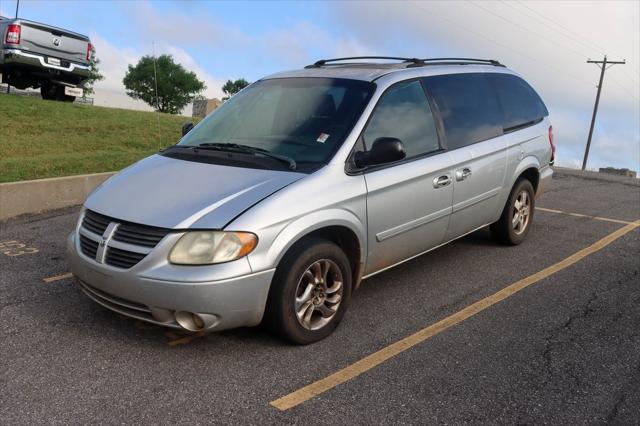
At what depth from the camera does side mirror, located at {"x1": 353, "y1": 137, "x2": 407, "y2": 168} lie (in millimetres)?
4375

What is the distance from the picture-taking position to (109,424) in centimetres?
317

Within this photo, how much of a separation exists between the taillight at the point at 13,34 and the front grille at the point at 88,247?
1150 centimetres

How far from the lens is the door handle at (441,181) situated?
5.00 m

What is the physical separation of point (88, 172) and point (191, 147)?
201 inches

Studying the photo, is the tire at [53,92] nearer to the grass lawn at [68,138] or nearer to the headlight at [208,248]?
the grass lawn at [68,138]

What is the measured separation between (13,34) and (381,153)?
12.3 m

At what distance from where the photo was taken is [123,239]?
3842 millimetres

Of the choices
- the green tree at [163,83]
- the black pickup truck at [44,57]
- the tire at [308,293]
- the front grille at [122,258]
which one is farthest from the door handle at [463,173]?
the green tree at [163,83]

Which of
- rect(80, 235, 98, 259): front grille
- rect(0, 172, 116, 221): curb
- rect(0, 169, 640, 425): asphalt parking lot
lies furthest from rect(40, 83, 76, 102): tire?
rect(80, 235, 98, 259): front grille

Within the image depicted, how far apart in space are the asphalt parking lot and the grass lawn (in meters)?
3.86

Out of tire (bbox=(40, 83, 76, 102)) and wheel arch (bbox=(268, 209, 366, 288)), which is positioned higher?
tire (bbox=(40, 83, 76, 102))

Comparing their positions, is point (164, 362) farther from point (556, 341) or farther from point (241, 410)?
point (556, 341)

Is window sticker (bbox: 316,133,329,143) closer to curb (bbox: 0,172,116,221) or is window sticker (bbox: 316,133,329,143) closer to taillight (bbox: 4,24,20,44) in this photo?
curb (bbox: 0,172,116,221)

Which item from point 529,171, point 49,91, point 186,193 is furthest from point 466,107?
point 49,91
